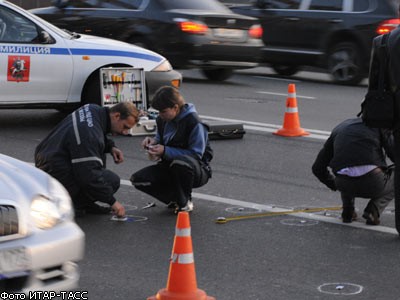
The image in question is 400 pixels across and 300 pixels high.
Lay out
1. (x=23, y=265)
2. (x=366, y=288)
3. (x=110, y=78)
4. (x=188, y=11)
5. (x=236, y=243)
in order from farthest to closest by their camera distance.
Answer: (x=188, y=11) → (x=110, y=78) → (x=236, y=243) → (x=366, y=288) → (x=23, y=265)

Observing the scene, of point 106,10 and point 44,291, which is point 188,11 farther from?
point 44,291

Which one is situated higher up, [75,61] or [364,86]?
[75,61]

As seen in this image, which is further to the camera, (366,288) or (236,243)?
(236,243)

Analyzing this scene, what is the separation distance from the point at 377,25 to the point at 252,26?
1.96m

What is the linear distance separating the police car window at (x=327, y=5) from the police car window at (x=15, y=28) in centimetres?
711

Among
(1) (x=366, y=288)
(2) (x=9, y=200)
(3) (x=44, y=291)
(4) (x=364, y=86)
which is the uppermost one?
(2) (x=9, y=200)

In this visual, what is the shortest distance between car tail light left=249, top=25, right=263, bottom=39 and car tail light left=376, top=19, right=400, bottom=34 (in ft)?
6.13

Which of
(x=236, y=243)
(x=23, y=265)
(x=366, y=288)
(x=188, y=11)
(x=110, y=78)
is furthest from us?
(x=188, y=11)

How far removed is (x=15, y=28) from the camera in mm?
12414

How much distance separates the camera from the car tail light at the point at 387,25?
682 inches

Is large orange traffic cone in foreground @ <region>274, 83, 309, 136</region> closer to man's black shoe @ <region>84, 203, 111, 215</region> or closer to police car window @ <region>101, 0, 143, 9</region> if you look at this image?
man's black shoe @ <region>84, 203, 111, 215</region>

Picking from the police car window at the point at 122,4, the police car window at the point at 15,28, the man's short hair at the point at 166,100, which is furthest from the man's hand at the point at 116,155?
the police car window at the point at 122,4

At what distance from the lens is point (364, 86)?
58.7ft

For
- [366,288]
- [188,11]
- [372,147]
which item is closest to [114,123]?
[372,147]
